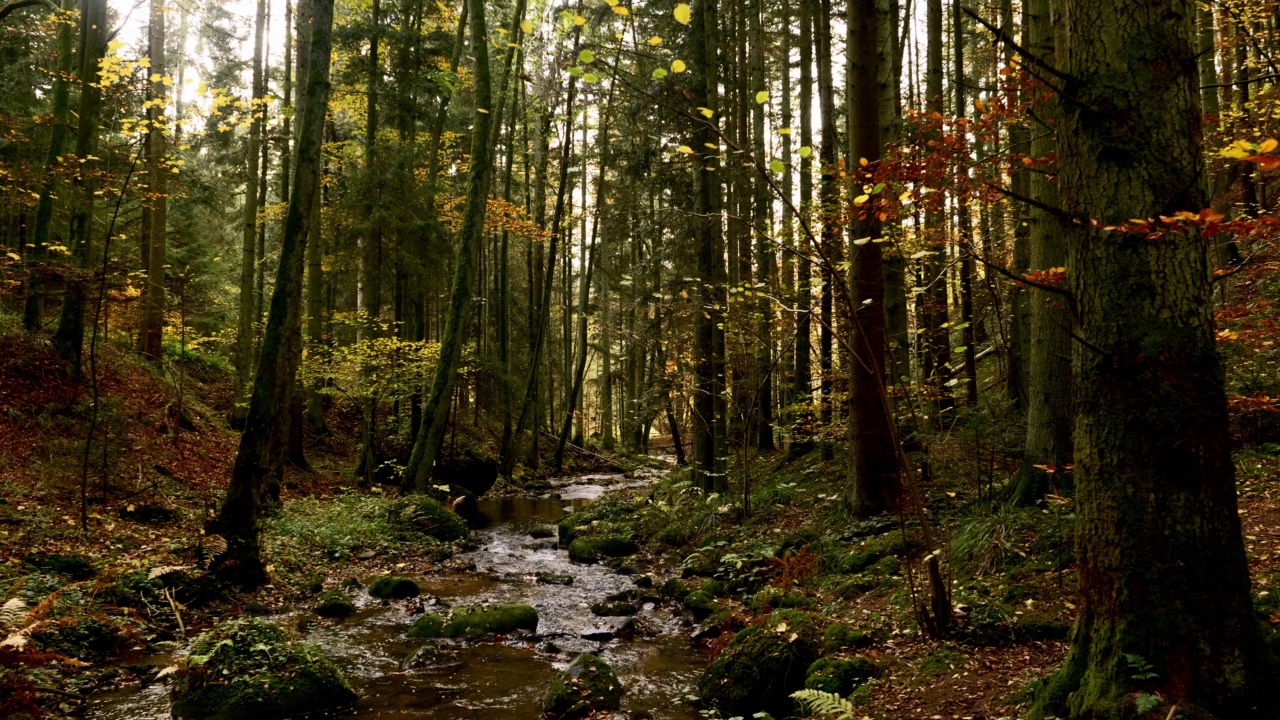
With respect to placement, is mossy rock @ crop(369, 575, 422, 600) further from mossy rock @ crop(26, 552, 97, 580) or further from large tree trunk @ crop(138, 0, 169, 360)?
large tree trunk @ crop(138, 0, 169, 360)

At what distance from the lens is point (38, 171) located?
13.1 meters

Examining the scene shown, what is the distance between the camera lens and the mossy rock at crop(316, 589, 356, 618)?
789 centimetres

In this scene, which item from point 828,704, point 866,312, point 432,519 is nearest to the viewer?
point 828,704

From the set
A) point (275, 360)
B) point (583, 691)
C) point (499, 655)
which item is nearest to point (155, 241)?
point (275, 360)

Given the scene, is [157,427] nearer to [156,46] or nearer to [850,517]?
[156,46]

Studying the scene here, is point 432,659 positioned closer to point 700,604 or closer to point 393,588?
point 393,588

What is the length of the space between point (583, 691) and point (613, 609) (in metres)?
2.92

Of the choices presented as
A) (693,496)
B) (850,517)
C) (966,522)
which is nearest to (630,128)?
(693,496)

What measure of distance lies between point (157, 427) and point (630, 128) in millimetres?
11220

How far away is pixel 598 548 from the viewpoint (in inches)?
467

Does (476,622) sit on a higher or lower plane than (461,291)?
lower

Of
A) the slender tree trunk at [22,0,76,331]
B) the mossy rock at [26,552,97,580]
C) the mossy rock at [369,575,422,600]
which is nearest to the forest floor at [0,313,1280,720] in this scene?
the mossy rock at [26,552,97,580]

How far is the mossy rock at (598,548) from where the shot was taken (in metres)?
11.7

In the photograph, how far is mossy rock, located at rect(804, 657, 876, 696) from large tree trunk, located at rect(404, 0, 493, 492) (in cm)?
1075
